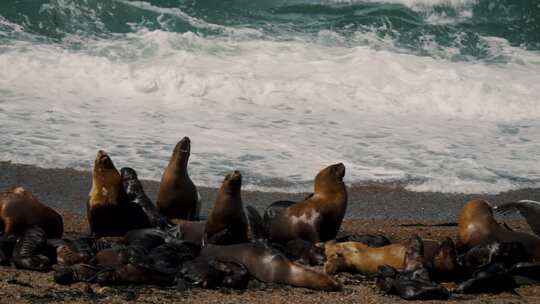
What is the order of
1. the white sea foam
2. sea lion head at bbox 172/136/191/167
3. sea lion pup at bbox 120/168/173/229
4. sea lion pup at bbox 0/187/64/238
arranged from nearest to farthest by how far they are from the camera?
sea lion pup at bbox 0/187/64/238 → sea lion pup at bbox 120/168/173/229 → sea lion head at bbox 172/136/191/167 → the white sea foam

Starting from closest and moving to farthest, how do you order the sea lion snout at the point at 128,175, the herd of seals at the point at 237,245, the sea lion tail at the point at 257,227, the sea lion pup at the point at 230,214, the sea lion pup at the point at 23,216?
the herd of seals at the point at 237,245 < the sea lion pup at the point at 23,216 < the sea lion pup at the point at 230,214 < the sea lion tail at the point at 257,227 < the sea lion snout at the point at 128,175

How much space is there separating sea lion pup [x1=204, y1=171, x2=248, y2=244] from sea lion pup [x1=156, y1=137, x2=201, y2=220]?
1.10 m

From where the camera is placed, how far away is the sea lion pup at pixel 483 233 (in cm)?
763

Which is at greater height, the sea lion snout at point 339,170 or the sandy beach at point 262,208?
the sea lion snout at point 339,170

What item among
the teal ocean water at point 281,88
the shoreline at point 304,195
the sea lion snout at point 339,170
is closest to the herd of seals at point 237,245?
the sea lion snout at point 339,170

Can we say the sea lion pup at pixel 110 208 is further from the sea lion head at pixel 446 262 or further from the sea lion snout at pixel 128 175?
the sea lion head at pixel 446 262

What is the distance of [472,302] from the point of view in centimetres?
650

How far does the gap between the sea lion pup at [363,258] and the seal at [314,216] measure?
686 millimetres

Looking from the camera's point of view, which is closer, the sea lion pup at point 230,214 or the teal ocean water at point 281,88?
the sea lion pup at point 230,214

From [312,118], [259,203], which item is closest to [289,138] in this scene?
[312,118]

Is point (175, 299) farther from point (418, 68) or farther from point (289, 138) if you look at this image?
point (418, 68)

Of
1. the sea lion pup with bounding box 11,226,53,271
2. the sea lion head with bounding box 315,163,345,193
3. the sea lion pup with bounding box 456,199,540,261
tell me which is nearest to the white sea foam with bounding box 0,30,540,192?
the sea lion head with bounding box 315,163,345,193

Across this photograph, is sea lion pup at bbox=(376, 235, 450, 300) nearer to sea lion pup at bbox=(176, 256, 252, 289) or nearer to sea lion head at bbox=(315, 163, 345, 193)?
sea lion pup at bbox=(176, 256, 252, 289)

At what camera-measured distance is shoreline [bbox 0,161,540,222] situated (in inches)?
376
